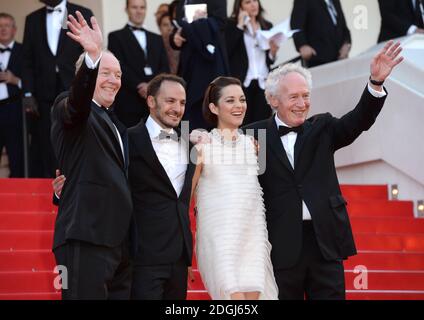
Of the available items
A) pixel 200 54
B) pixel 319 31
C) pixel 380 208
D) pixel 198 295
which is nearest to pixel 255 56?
pixel 200 54

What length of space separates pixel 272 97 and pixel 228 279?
4.18 feet

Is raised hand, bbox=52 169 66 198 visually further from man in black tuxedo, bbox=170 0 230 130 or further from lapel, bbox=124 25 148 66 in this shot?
lapel, bbox=124 25 148 66

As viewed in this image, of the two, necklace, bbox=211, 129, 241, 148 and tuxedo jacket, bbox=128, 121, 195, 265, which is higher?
necklace, bbox=211, 129, 241, 148

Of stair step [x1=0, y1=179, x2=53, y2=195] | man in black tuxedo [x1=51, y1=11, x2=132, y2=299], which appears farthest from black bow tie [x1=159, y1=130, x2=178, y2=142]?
stair step [x1=0, y1=179, x2=53, y2=195]

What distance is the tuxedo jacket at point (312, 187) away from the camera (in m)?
6.51

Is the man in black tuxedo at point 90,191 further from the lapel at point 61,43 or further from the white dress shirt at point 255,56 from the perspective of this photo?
the white dress shirt at point 255,56

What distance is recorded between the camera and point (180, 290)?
20.9ft

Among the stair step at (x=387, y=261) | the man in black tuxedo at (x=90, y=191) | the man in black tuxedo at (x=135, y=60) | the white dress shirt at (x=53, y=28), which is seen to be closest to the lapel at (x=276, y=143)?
the man in black tuxedo at (x=90, y=191)

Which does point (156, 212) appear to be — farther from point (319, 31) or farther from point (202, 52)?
point (319, 31)

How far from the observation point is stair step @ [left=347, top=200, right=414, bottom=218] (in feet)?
33.5

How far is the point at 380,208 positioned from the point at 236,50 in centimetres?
250

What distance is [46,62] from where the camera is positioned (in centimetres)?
Answer: 1112

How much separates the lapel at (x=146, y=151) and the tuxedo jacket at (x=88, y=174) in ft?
1.19
